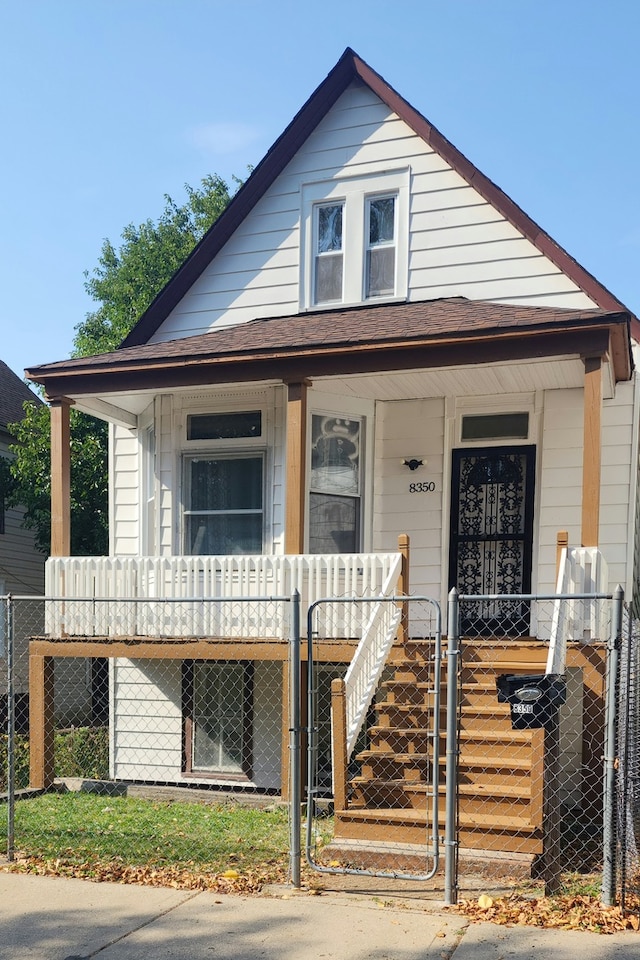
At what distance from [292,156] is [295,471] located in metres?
4.92

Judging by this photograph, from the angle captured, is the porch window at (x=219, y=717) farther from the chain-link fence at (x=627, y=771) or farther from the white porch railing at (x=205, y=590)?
the chain-link fence at (x=627, y=771)

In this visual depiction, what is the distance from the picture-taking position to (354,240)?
12539mm

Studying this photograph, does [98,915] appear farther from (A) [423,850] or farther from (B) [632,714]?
(B) [632,714]

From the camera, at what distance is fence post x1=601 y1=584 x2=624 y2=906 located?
5594mm

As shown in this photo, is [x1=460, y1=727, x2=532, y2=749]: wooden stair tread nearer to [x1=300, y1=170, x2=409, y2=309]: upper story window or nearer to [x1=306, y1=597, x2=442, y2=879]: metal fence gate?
[x1=306, y1=597, x2=442, y2=879]: metal fence gate

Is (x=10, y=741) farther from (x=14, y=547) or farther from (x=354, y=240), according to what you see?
(x=14, y=547)

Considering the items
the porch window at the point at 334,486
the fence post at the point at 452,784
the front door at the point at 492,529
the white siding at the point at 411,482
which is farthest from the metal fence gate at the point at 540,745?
the porch window at the point at 334,486

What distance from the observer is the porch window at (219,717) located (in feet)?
39.1

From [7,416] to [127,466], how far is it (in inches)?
461

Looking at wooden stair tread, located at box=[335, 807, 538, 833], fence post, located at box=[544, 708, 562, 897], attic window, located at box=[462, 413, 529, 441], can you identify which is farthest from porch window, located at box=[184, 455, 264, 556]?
fence post, located at box=[544, 708, 562, 897]

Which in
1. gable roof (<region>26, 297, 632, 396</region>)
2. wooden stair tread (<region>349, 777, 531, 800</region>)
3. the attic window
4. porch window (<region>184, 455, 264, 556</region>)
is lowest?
wooden stair tread (<region>349, 777, 531, 800</region>)

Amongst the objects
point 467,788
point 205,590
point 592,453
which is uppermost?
point 592,453

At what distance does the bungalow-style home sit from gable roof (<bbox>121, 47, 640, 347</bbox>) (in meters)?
0.03

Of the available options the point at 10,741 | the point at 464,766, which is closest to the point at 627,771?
the point at 464,766
